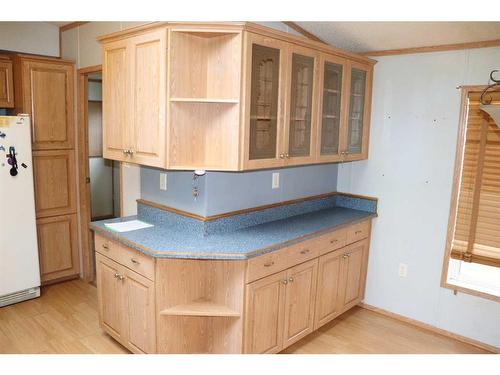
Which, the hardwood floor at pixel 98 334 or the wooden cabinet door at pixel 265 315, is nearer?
the wooden cabinet door at pixel 265 315

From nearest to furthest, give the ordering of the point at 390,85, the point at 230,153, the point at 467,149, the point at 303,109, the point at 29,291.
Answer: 1. the point at 230,153
2. the point at 303,109
3. the point at 467,149
4. the point at 390,85
5. the point at 29,291

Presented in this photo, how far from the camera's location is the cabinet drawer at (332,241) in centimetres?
305

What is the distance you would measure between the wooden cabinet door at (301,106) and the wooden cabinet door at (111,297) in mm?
1395

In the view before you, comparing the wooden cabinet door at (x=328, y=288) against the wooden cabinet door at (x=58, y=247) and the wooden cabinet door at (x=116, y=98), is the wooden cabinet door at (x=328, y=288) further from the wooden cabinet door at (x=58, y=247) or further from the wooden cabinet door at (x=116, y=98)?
the wooden cabinet door at (x=58, y=247)

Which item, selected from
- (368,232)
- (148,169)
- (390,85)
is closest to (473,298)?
(368,232)

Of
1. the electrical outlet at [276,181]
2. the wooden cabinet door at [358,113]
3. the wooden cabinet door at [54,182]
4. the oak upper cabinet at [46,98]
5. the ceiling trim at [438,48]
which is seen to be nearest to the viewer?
the ceiling trim at [438,48]

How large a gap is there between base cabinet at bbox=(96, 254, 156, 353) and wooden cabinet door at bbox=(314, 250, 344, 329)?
1.24 m

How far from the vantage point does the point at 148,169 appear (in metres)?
3.19

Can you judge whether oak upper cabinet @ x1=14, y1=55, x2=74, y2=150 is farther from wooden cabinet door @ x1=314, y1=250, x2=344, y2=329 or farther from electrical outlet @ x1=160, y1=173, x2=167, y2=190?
wooden cabinet door @ x1=314, y1=250, x2=344, y2=329

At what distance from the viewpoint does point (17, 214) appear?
3.54 m

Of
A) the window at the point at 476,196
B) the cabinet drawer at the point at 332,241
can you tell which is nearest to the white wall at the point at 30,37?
the cabinet drawer at the point at 332,241

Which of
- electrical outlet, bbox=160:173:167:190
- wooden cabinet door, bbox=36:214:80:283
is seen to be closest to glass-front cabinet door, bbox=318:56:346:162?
electrical outlet, bbox=160:173:167:190

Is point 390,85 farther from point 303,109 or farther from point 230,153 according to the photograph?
point 230,153

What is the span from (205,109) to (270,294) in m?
1.24
